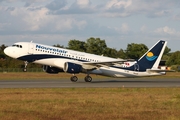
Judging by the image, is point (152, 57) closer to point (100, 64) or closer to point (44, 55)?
point (100, 64)

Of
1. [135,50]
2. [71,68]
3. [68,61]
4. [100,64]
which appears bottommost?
[71,68]

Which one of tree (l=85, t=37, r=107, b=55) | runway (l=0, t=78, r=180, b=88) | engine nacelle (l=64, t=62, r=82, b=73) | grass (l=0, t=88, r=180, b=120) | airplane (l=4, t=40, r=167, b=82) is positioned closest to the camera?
grass (l=0, t=88, r=180, b=120)

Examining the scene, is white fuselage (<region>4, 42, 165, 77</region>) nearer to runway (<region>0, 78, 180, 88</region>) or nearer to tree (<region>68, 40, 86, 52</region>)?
runway (<region>0, 78, 180, 88</region>)

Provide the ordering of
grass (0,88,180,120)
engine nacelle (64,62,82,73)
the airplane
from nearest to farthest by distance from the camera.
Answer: grass (0,88,180,120) < engine nacelle (64,62,82,73) < the airplane

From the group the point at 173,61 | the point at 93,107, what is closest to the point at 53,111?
the point at 93,107

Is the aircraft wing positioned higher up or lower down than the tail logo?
lower down

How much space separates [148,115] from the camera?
18.6m

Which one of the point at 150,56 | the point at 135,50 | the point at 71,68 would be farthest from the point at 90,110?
the point at 135,50

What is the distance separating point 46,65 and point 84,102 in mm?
26108

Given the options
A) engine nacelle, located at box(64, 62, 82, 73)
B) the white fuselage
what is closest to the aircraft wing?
the white fuselage

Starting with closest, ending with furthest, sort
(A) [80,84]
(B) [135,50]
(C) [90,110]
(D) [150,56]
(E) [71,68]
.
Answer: (C) [90,110], (A) [80,84], (E) [71,68], (D) [150,56], (B) [135,50]

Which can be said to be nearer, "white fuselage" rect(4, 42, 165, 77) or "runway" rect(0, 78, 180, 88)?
"runway" rect(0, 78, 180, 88)

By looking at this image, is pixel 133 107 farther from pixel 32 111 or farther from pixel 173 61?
pixel 173 61

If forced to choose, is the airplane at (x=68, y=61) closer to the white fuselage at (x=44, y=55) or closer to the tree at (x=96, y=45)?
the white fuselage at (x=44, y=55)
